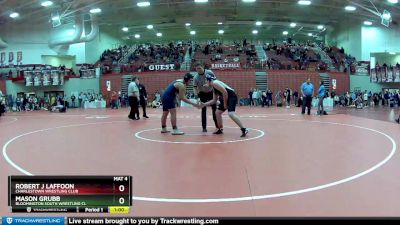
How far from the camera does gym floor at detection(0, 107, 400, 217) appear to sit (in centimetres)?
381

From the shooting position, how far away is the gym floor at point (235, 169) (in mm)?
3807

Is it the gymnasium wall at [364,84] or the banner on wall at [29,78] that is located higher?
the banner on wall at [29,78]

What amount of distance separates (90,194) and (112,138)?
20.7 feet

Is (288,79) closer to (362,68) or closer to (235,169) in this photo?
(362,68)

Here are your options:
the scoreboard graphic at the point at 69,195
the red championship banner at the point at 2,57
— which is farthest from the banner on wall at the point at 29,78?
the scoreboard graphic at the point at 69,195

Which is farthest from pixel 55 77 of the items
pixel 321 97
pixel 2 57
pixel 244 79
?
pixel 321 97

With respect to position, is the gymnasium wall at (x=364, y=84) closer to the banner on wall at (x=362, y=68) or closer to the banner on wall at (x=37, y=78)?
the banner on wall at (x=362, y=68)

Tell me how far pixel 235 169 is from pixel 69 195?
2.94m

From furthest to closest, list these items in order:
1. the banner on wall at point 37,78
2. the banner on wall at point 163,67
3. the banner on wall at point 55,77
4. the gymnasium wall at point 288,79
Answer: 1. the banner on wall at point 55,77
2. the banner on wall at point 37,78
3. the banner on wall at point 163,67
4. the gymnasium wall at point 288,79

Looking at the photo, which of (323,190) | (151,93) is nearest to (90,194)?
(323,190)

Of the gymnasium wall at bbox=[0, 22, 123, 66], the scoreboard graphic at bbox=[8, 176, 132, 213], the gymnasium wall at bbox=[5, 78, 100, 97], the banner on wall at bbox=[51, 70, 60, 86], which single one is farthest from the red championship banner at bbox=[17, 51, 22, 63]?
the scoreboard graphic at bbox=[8, 176, 132, 213]

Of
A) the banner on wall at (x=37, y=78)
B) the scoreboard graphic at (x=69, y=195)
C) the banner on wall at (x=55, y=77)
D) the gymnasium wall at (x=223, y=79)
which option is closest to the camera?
the scoreboard graphic at (x=69, y=195)

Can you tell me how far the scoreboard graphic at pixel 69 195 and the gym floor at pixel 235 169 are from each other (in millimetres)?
601

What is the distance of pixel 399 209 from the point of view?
3.66 meters
